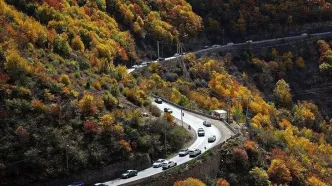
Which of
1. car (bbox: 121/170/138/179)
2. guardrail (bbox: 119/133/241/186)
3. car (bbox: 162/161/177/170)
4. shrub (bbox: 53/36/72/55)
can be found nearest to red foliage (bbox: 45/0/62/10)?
→ shrub (bbox: 53/36/72/55)

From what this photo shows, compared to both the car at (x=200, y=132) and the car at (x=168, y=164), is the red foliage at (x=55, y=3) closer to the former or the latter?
the car at (x=200, y=132)

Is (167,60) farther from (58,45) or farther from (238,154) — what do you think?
(238,154)

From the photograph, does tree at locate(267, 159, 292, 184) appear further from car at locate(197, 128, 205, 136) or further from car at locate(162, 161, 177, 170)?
car at locate(162, 161, 177, 170)

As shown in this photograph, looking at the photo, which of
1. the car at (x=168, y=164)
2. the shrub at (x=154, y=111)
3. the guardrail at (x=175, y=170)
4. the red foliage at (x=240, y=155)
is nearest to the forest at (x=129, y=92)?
the red foliage at (x=240, y=155)

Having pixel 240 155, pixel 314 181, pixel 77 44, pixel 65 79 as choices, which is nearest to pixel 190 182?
pixel 240 155

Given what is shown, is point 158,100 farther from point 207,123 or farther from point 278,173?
point 278,173

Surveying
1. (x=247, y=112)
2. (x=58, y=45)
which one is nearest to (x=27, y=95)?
(x=58, y=45)
